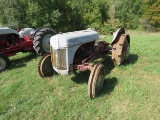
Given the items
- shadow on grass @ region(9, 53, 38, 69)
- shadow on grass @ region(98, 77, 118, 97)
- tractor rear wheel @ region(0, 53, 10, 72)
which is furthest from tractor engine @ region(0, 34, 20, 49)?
shadow on grass @ region(98, 77, 118, 97)

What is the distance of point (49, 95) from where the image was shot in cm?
537

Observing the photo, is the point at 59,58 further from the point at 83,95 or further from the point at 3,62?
the point at 3,62

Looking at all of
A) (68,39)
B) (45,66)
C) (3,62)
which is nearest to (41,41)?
(3,62)

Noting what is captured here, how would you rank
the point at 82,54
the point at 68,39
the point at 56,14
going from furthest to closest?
the point at 56,14 < the point at 82,54 < the point at 68,39

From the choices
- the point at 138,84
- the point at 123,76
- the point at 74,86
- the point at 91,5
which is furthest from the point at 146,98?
the point at 91,5

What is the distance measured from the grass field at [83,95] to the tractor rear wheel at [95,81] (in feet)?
0.54

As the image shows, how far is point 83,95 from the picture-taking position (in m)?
5.20

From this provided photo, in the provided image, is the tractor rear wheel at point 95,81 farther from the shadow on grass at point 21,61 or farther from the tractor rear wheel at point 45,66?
the shadow on grass at point 21,61

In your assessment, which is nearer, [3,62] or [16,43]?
[3,62]

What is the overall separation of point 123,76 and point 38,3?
20307mm

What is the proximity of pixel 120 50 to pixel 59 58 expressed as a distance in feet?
6.13

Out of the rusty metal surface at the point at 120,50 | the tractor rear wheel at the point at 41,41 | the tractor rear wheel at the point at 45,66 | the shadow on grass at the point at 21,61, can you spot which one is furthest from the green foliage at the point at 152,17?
the tractor rear wheel at the point at 45,66

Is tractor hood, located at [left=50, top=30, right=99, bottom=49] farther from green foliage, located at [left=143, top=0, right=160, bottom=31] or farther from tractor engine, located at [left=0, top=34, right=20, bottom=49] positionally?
green foliage, located at [left=143, top=0, right=160, bottom=31]

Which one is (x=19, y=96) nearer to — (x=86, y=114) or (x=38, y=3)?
(x=86, y=114)
